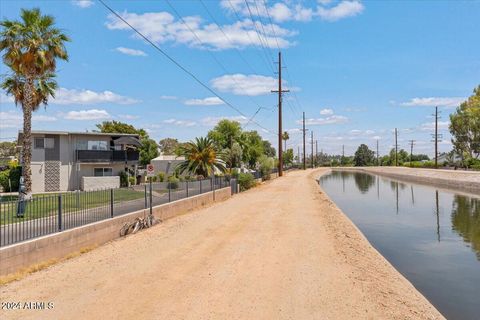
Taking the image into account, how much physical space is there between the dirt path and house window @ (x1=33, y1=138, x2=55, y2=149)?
2825 centimetres

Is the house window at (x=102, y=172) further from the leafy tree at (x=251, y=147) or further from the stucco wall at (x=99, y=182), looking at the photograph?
the leafy tree at (x=251, y=147)

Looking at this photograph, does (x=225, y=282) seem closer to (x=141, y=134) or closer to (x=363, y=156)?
(x=141, y=134)

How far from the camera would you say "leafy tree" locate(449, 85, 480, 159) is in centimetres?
8900

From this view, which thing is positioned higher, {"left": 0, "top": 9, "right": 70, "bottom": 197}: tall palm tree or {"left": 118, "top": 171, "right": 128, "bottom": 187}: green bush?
{"left": 0, "top": 9, "right": 70, "bottom": 197}: tall palm tree

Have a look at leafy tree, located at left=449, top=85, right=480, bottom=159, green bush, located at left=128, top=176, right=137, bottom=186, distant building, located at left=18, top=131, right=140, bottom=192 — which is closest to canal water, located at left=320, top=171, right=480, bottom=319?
green bush, located at left=128, top=176, right=137, bottom=186

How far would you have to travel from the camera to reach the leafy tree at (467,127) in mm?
89000

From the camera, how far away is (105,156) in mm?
42062

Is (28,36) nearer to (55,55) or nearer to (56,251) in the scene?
(55,55)

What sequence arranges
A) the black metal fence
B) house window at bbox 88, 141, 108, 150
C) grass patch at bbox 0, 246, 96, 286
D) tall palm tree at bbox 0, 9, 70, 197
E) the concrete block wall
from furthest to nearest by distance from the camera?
house window at bbox 88, 141, 108, 150, tall palm tree at bbox 0, 9, 70, 197, the black metal fence, the concrete block wall, grass patch at bbox 0, 246, 96, 286

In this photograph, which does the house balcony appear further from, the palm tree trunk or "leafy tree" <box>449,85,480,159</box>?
"leafy tree" <box>449,85,480,159</box>

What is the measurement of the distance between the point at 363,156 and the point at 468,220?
142 metres

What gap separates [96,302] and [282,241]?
24.7 ft

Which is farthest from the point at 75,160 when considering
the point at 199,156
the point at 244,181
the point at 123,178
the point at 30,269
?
the point at 30,269

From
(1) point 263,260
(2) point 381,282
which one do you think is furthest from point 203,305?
(2) point 381,282
